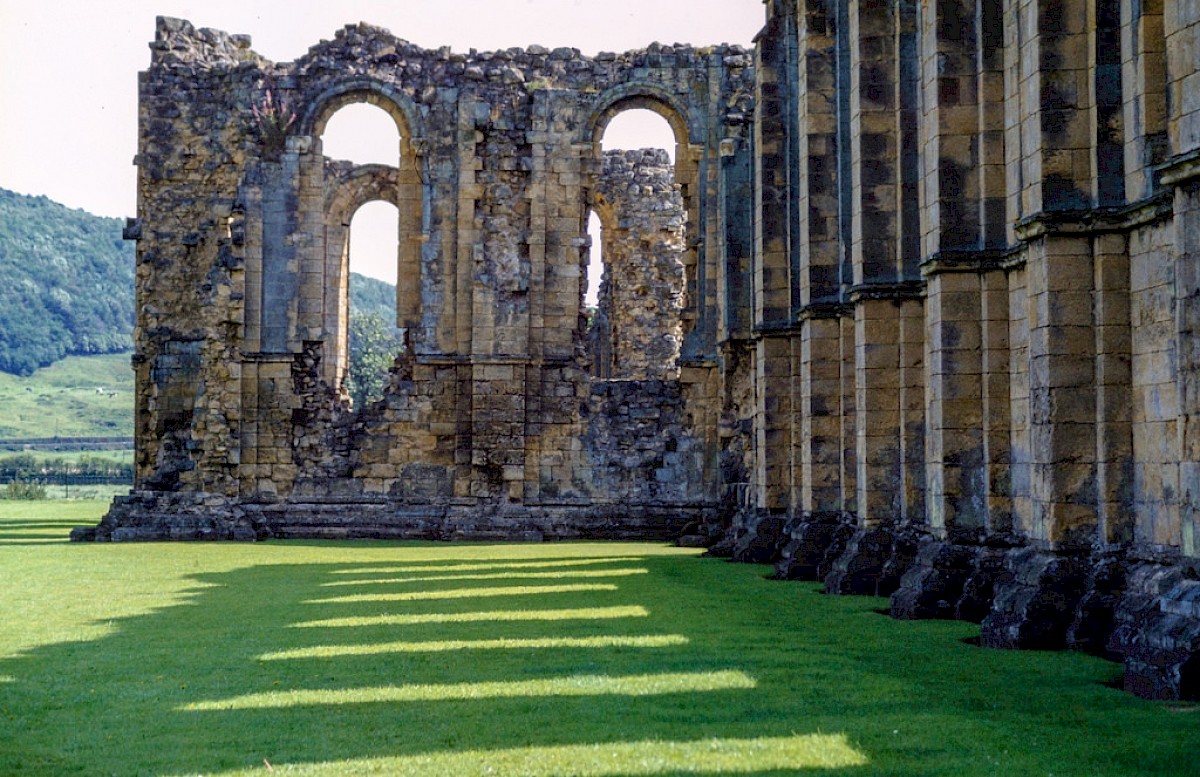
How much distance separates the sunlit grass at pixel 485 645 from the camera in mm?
11562

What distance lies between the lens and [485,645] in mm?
11836

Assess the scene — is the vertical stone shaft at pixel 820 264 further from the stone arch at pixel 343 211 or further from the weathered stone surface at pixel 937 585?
the stone arch at pixel 343 211

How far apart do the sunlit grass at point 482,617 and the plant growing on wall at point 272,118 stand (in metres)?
16.4

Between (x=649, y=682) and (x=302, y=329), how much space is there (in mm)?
19784

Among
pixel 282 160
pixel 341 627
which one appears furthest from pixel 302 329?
pixel 341 627

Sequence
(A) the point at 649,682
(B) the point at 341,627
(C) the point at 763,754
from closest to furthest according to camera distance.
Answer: (C) the point at 763,754 → (A) the point at 649,682 → (B) the point at 341,627

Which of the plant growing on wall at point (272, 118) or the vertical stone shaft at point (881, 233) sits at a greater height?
the plant growing on wall at point (272, 118)

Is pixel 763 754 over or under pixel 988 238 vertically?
under

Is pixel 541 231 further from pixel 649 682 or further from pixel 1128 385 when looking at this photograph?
pixel 649 682

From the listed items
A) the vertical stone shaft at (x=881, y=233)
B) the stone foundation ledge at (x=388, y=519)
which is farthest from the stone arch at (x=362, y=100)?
the vertical stone shaft at (x=881, y=233)

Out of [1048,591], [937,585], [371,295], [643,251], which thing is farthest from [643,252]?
[371,295]

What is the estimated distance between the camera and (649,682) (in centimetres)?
986

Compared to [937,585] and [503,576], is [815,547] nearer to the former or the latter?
[503,576]

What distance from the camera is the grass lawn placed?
25.1 ft
